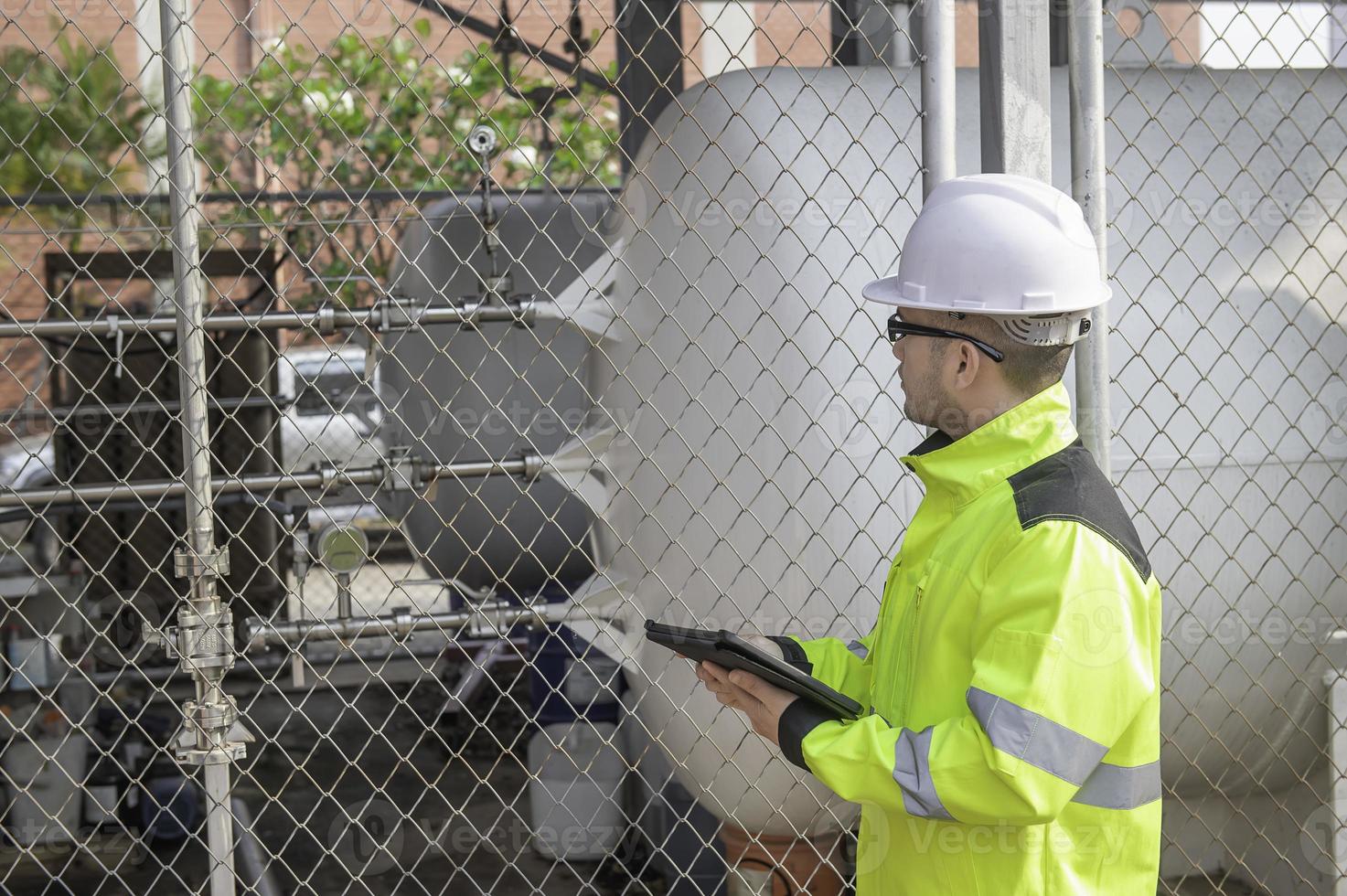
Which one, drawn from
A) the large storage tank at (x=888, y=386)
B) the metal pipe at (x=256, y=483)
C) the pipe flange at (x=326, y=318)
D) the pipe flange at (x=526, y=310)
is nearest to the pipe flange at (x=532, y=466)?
the metal pipe at (x=256, y=483)

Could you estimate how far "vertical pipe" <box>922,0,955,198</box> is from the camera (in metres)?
2.21

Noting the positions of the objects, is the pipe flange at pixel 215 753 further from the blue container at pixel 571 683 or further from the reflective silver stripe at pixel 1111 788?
the blue container at pixel 571 683

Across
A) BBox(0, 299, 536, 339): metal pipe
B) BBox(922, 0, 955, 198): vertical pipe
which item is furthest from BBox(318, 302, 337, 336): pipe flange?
BBox(922, 0, 955, 198): vertical pipe

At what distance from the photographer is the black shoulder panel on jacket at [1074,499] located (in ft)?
5.12

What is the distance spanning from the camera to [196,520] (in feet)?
7.38

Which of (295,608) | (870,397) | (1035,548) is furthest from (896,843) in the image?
(295,608)

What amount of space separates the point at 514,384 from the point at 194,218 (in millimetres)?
2591

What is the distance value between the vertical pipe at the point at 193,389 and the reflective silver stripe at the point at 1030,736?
145cm

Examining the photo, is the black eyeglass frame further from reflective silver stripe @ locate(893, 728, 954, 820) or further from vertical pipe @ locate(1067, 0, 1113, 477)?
vertical pipe @ locate(1067, 0, 1113, 477)

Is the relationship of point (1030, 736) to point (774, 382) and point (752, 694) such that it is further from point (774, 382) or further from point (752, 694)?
point (774, 382)

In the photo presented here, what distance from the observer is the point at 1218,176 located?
2.90 meters

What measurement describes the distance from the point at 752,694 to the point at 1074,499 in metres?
0.51

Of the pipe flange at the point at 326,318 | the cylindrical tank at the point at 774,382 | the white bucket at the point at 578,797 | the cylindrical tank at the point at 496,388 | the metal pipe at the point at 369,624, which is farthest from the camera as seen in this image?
the cylindrical tank at the point at 496,388

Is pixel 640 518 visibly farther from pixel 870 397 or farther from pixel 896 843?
pixel 896 843
